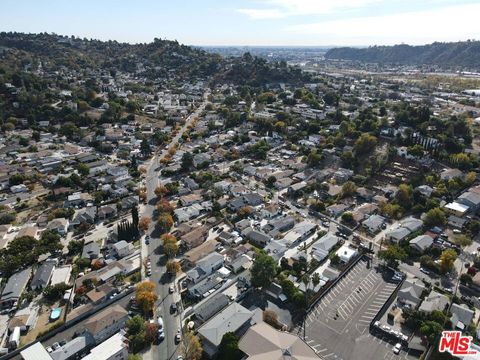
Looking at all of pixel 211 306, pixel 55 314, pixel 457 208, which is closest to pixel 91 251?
pixel 55 314

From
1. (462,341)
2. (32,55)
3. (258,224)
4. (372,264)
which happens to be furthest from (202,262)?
(32,55)

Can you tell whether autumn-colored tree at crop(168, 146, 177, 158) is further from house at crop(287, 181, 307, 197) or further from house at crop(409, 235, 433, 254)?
house at crop(409, 235, 433, 254)

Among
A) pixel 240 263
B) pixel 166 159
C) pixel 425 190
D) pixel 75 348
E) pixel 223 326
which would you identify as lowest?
Answer: pixel 75 348

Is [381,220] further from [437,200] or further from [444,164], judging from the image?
[444,164]

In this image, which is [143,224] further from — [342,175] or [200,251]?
[342,175]

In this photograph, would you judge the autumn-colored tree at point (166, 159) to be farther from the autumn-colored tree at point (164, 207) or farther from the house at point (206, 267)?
the house at point (206, 267)

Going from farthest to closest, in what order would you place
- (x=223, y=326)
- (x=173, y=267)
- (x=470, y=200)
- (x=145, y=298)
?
(x=470, y=200)
(x=173, y=267)
(x=145, y=298)
(x=223, y=326)

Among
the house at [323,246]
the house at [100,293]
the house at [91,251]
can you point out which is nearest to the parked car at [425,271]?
the house at [323,246]

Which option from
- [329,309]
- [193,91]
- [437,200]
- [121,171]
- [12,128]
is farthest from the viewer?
[193,91]
